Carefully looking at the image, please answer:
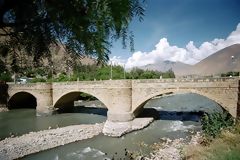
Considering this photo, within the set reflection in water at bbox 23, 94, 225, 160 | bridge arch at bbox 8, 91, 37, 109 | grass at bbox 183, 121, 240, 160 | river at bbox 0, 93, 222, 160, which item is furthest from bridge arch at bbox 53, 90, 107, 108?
grass at bbox 183, 121, 240, 160

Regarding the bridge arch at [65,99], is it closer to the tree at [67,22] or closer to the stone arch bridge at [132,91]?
the stone arch bridge at [132,91]

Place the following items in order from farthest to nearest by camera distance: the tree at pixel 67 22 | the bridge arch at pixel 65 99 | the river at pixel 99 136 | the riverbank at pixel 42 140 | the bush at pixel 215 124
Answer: the bridge arch at pixel 65 99 → the riverbank at pixel 42 140 → the river at pixel 99 136 → the bush at pixel 215 124 → the tree at pixel 67 22

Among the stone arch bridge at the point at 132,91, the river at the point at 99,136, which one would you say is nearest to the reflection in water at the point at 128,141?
the river at the point at 99,136

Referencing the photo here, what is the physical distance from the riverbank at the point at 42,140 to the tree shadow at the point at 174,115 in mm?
6792

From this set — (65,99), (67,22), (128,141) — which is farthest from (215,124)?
(65,99)

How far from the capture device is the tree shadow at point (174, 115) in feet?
108

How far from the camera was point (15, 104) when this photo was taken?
1869 inches

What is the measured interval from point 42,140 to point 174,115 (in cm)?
1687

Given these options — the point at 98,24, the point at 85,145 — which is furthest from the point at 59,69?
the point at 85,145

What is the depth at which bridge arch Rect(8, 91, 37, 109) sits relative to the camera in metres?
45.7

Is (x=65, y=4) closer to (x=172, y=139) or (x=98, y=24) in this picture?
(x=98, y=24)

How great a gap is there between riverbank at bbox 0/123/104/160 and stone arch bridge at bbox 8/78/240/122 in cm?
332

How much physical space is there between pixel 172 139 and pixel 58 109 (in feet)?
65.8

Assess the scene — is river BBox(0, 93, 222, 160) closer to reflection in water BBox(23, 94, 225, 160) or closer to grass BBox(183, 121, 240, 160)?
reflection in water BBox(23, 94, 225, 160)
